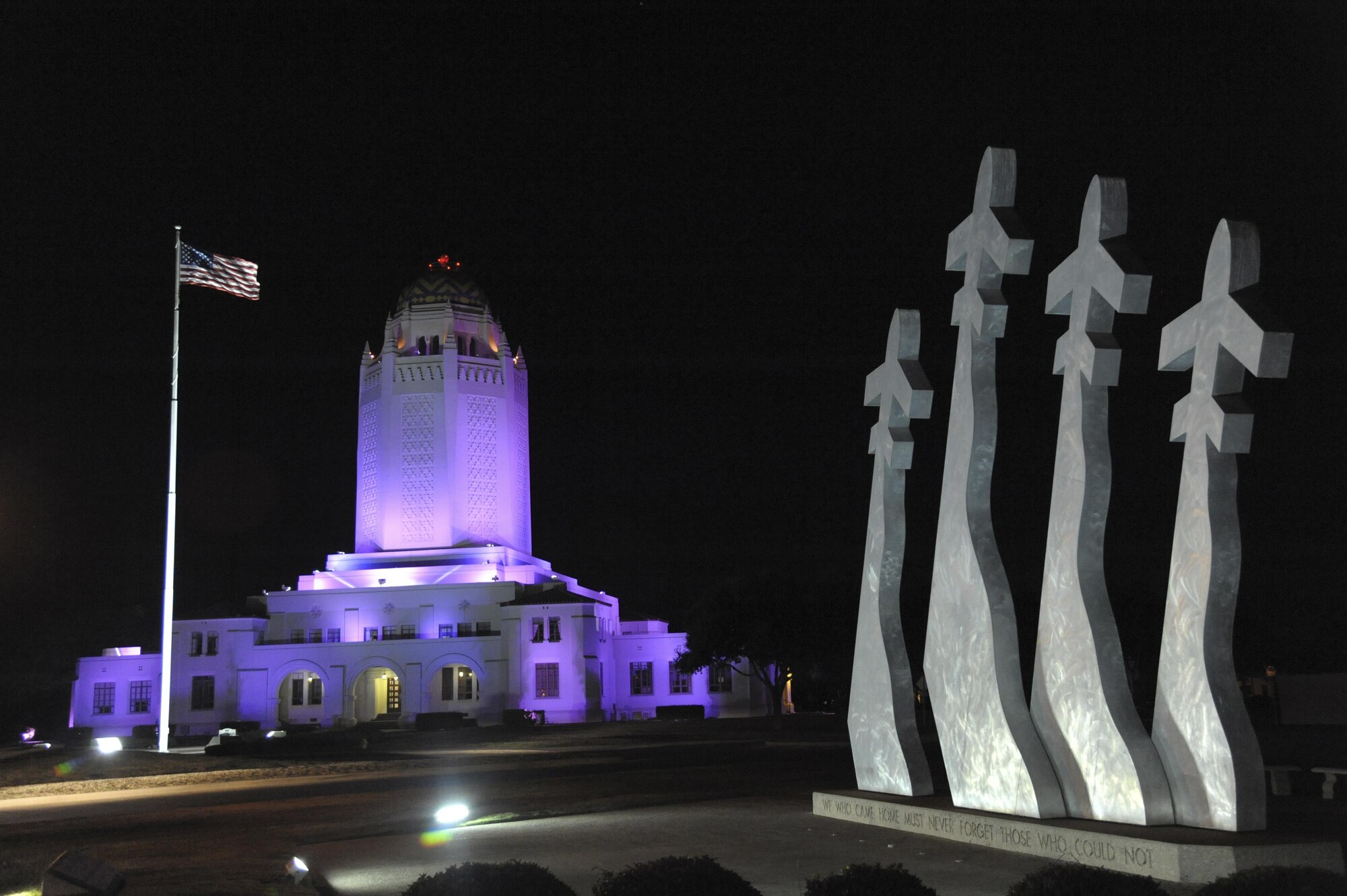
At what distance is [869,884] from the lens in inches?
290

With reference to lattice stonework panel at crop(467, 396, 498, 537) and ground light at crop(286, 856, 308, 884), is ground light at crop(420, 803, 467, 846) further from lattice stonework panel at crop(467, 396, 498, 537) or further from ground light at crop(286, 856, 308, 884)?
lattice stonework panel at crop(467, 396, 498, 537)

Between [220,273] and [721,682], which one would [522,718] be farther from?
[220,273]

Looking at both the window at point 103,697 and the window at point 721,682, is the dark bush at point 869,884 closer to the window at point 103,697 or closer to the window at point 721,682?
the window at point 721,682

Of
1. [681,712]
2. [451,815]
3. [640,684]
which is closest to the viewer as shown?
[451,815]

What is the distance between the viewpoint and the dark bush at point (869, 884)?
7.28 m

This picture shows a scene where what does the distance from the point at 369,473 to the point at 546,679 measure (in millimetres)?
17124

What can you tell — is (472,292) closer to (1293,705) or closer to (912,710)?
(1293,705)

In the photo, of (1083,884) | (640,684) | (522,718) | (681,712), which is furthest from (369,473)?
(1083,884)

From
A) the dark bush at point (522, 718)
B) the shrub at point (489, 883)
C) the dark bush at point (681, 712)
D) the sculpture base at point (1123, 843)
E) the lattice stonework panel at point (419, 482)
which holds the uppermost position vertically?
the lattice stonework panel at point (419, 482)

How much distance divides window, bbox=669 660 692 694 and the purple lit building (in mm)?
82

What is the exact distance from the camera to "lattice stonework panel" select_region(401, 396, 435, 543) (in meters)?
70.8

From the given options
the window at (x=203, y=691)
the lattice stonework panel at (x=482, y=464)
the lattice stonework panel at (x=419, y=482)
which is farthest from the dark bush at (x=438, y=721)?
the window at (x=203, y=691)

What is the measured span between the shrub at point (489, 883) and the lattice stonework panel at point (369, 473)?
66099 millimetres

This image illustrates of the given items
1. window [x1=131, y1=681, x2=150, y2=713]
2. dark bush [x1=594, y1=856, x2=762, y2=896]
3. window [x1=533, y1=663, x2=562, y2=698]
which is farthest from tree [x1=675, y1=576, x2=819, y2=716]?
dark bush [x1=594, y1=856, x2=762, y2=896]
